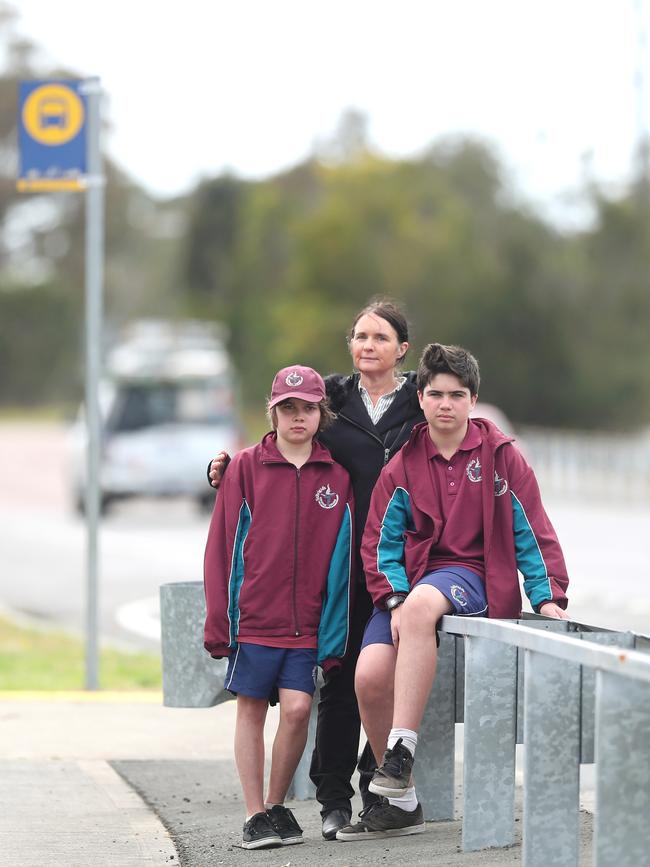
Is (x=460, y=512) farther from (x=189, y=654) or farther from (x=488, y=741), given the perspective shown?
(x=189, y=654)

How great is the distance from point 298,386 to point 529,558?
3.06ft

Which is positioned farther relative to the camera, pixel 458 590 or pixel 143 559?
pixel 143 559

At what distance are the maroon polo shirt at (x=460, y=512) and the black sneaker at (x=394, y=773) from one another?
22.9 inches

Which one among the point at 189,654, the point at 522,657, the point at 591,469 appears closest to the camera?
the point at 522,657

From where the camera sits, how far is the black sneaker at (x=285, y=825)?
5.89 meters

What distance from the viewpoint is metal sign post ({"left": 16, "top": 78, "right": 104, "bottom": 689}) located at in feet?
31.3

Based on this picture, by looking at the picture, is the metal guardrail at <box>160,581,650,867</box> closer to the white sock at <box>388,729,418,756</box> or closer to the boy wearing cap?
the white sock at <box>388,729,418,756</box>

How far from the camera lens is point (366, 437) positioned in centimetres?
618

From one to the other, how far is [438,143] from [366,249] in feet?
70.0

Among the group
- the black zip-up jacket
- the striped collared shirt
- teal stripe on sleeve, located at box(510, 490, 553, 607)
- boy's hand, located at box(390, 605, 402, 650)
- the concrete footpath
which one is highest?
the striped collared shirt

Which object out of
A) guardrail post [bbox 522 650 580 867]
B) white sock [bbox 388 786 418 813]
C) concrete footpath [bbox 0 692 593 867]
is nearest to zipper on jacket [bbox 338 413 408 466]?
white sock [bbox 388 786 418 813]

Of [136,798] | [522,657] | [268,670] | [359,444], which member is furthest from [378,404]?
[136,798]

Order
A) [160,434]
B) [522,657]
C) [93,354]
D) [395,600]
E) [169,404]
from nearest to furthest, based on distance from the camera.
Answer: [522,657] → [395,600] → [93,354] → [160,434] → [169,404]

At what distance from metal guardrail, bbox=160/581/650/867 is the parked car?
1940cm
